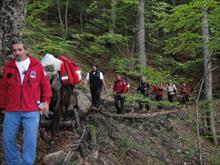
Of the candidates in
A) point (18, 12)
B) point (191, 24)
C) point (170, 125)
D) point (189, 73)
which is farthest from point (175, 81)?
point (189, 73)

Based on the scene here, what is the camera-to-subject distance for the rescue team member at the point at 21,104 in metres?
4.80

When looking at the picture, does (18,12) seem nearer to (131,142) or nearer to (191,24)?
(191,24)

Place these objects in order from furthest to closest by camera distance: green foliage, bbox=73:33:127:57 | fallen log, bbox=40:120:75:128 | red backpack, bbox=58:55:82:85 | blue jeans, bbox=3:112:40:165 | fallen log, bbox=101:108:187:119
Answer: green foliage, bbox=73:33:127:57, fallen log, bbox=101:108:187:119, fallen log, bbox=40:120:75:128, red backpack, bbox=58:55:82:85, blue jeans, bbox=3:112:40:165

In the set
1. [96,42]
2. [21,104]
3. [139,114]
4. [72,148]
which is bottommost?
[139,114]

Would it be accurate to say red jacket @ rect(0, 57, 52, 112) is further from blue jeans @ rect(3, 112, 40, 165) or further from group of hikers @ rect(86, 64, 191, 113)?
group of hikers @ rect(86, 64, 191, 113)

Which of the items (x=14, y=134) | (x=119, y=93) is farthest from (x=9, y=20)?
(x=119, y=93)

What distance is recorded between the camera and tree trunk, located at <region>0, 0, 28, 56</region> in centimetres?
631

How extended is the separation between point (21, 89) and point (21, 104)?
8.5 inches

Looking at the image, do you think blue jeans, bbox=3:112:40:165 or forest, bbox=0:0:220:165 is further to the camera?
forest, bbox=0:0:220:165

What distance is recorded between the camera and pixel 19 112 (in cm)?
483

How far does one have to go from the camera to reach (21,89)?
190 inches

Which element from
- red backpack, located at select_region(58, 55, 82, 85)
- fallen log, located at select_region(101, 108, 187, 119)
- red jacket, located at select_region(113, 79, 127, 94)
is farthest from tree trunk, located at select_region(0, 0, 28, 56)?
red jacket, located at select_region(113, 79, 127, 94)

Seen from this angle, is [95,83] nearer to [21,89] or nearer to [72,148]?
[72,148]

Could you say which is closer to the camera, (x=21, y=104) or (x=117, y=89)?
(x=21, y=104)
